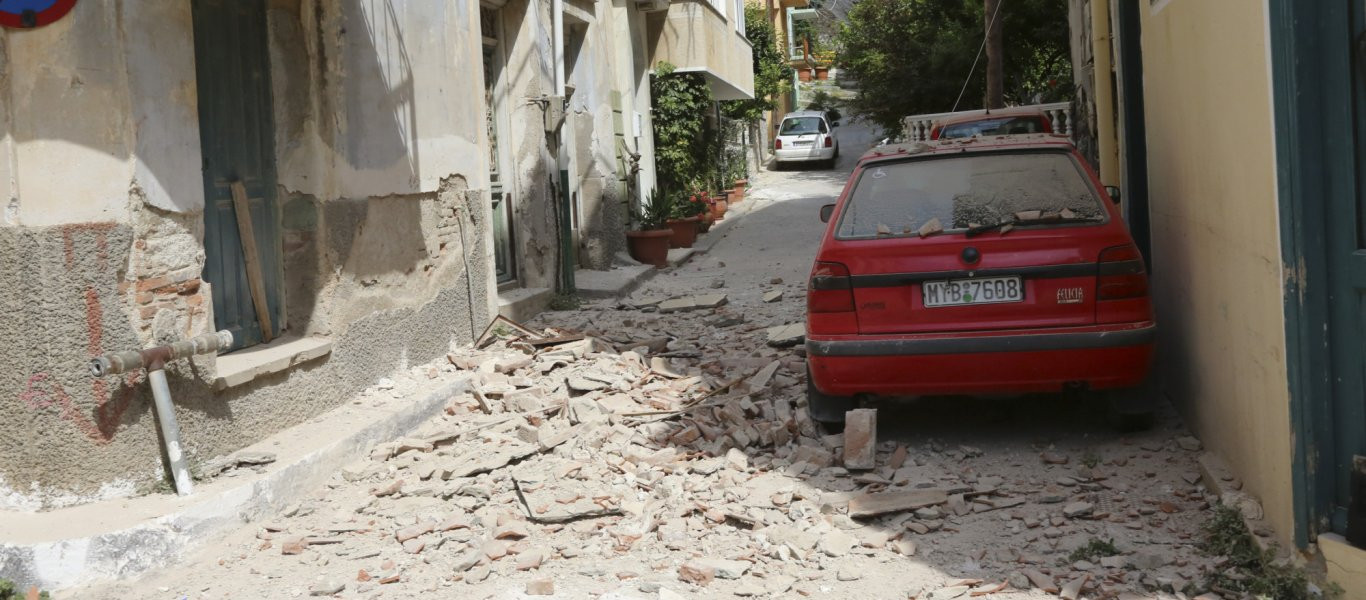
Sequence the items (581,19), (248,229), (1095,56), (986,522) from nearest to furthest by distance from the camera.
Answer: (986,522), (248,229), (1095,56), (581,19)

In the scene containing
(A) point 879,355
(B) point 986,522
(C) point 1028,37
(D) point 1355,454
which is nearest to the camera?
(D) point 1355,454

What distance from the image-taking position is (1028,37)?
1089 inches

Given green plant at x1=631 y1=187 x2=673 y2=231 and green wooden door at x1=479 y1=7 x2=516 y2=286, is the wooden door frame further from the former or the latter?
green plant at x1=631 y1=187 x2=673 y2=231

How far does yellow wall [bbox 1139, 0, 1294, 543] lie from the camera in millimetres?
4164

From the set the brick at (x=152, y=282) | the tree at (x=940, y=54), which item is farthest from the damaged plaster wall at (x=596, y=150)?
the tree at (x=940, y=54)

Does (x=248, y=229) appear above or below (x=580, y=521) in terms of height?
above

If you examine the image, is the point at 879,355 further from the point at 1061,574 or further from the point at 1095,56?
the point at 1095,56

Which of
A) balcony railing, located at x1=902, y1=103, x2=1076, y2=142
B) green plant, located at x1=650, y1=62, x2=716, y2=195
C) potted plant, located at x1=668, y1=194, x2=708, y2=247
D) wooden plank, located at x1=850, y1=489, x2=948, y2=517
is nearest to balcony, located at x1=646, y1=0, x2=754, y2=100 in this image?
green plant, located at x1=650, y1=62, x2=716, y2=195

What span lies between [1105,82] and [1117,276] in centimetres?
468

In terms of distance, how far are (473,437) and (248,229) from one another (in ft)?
5.39

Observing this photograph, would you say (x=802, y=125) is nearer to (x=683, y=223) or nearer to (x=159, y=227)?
(x=683, y=223)

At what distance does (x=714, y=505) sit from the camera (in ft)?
17.8

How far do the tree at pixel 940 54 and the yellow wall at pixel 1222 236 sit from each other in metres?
19.9

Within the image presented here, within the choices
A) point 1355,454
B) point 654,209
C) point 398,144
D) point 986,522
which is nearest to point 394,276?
point 398,144
